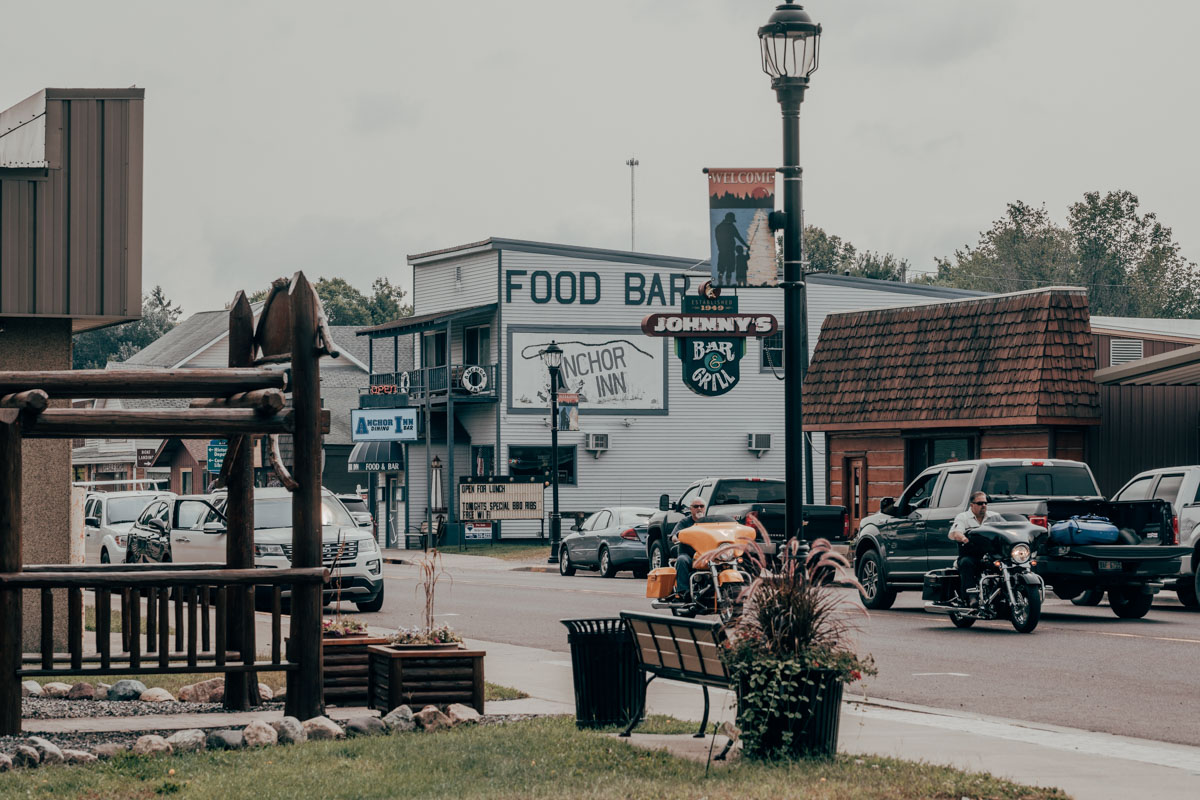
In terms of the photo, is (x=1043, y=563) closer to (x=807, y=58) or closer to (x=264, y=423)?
(x=807, y=58)

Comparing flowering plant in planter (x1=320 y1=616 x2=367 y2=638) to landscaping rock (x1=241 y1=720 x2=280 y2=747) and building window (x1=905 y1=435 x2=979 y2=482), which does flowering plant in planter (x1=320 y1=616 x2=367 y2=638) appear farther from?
building window (x1=905 y1=435 x2=979 y2=482)

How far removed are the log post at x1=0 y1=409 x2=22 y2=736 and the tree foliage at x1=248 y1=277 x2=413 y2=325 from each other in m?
96.6

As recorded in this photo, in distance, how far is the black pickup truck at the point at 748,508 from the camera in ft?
92.5

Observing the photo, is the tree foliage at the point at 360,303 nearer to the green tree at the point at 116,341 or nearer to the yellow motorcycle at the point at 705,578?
the green tree at the point at 116,341

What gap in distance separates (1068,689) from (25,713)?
8.30 metres

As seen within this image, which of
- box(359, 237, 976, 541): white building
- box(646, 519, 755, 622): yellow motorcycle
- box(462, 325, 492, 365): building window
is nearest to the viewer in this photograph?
box(646, 519, 755, 622): yellow motorcycle

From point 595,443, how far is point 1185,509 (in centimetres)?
3114

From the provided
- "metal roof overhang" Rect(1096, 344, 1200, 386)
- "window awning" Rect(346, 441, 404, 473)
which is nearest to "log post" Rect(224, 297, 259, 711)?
"metal roof overhang" Rect(1096, 344, 1200, 386)

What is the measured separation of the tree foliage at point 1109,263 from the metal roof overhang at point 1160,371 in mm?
59675

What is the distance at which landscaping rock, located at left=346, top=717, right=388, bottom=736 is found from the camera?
10602mm

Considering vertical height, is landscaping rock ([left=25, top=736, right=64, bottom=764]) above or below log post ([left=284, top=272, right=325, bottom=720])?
below

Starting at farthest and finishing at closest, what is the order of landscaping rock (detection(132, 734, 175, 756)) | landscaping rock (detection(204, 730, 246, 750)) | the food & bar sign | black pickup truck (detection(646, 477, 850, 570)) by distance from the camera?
the food & bar sign < black pickup truck (detection(646, 477, 850, 570)) < landscaping rock (detection(204, 730, 246, 750)) < landscaping rock (detection(132, 734, 175, 756))

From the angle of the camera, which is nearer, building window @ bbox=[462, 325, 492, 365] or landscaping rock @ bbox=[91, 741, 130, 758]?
landscaping rock @ bbox=[91, 741, 130, 758]

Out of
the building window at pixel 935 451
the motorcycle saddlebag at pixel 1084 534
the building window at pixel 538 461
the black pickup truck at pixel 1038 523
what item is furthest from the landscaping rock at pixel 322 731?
the building window at pixel 538 461
